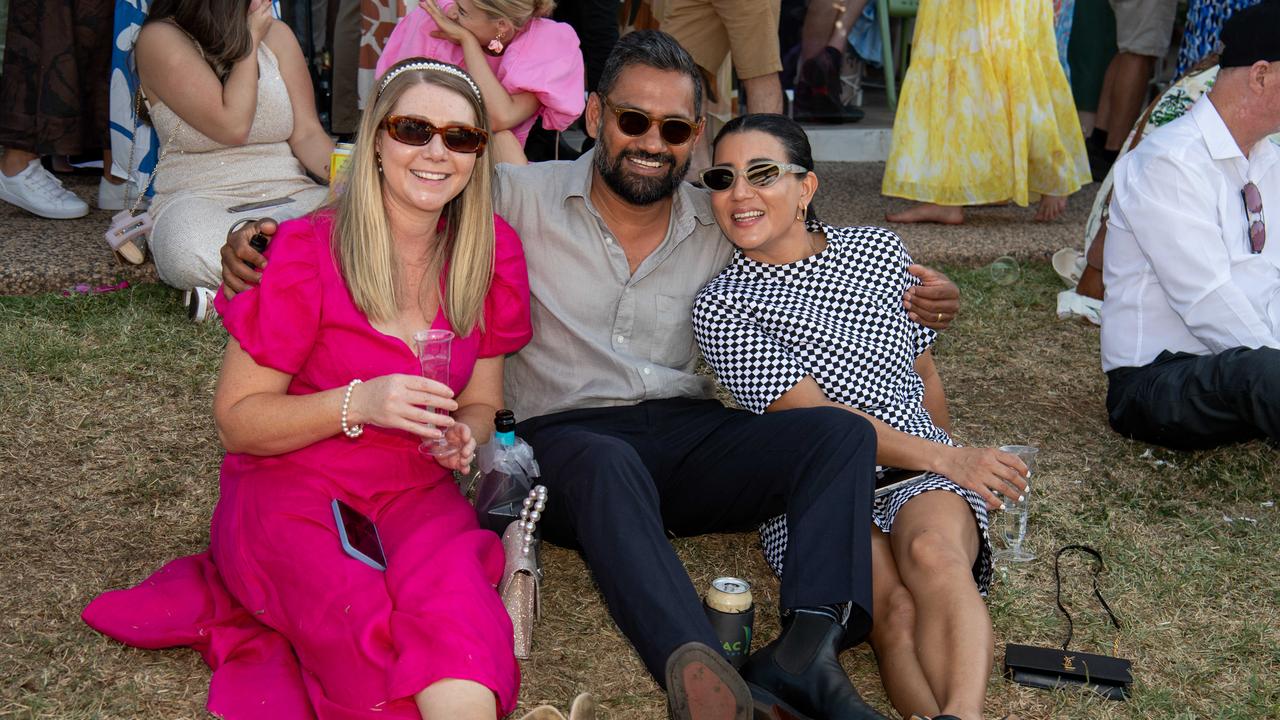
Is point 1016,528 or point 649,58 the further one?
point 1016,528

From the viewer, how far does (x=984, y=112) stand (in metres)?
7.07

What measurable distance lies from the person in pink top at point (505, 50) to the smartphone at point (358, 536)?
259 centimetres

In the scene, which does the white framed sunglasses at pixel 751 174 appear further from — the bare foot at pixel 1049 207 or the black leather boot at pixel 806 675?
the bare foot at pixel 1049 207

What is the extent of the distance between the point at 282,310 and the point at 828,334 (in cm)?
149

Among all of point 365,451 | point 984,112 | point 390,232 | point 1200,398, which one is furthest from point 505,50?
point 1200,398

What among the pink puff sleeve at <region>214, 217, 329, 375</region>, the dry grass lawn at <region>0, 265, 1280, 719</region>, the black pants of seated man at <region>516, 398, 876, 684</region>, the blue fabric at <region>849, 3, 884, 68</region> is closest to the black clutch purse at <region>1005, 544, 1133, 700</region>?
the dry grass lawn at <region>0, 265, 1280, 719</region>

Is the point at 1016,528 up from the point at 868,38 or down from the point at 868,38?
down

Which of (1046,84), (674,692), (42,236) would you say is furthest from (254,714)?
(1046,84)

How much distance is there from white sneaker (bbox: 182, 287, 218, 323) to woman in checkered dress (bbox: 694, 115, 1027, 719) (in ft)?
8.67

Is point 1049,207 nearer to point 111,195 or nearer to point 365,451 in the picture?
point 111,195

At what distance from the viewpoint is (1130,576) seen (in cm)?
371

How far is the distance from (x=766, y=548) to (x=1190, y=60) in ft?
16.6

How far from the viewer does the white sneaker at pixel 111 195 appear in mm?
6766

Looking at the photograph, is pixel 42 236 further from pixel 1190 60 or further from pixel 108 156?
pixel 1190 60
